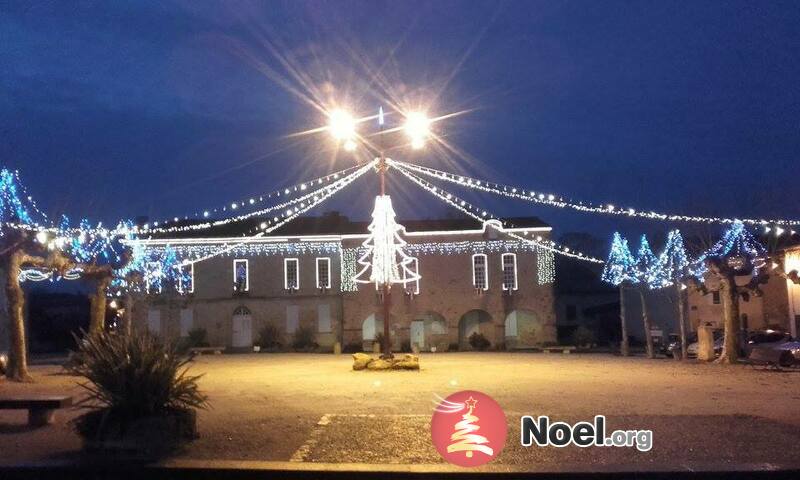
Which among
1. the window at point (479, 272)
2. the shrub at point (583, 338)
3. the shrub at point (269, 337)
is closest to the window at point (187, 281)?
the shrub at point (269, 337)

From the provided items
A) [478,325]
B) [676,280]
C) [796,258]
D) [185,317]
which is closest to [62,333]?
[185,317]

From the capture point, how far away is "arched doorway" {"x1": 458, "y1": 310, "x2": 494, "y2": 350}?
4459 cm

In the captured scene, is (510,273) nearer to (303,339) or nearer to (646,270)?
(303,339)

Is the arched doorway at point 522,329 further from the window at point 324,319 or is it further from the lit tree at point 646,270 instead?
the lit tree at point 646,270

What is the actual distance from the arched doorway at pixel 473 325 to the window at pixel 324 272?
7.64 m

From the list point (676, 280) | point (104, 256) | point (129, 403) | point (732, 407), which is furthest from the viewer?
point (676, 280)

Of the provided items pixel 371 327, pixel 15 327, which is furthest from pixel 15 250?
pixel 371 327

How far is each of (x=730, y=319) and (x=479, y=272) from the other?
19134 millimetres

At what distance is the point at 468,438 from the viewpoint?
9016mm

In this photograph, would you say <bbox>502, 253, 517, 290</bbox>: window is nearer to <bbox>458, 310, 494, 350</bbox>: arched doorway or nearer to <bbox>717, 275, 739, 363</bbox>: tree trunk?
<bbox>458, 310, 494, 350</bbox>: arched doorway

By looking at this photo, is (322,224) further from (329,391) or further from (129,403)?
(129,403)

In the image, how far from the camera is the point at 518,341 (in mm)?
45188

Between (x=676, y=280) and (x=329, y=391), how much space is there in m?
17.3

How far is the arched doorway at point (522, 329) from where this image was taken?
44.8m
